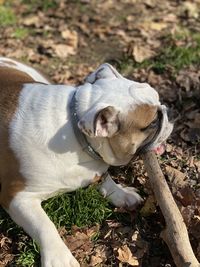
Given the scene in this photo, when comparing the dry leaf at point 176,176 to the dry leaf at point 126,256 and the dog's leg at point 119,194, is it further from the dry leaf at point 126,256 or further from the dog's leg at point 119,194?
the dry leaf at point 126,256

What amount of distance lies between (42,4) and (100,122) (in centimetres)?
433

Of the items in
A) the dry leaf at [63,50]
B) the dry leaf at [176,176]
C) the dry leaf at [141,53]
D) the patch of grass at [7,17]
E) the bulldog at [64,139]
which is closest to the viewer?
the bulldog at [64,139]

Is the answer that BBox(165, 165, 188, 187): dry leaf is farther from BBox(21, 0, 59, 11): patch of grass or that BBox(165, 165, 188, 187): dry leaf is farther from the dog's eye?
BBox(21, 0, 59, 11): patch of grass

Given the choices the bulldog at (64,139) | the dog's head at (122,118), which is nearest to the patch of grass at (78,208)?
the bulldog at (64,139)

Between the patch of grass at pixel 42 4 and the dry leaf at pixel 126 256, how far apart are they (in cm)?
451

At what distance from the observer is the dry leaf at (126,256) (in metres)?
3.88

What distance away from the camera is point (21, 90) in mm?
4316

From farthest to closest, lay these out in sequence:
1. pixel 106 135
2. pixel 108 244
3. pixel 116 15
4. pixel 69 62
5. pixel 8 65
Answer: pixel 116 15 < pixel 69 62 < pixel 8 65 < pixel 108 244 < pixel 106 135

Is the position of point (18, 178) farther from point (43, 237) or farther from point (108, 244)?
point (108, 244)

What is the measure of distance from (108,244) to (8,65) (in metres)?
1.85

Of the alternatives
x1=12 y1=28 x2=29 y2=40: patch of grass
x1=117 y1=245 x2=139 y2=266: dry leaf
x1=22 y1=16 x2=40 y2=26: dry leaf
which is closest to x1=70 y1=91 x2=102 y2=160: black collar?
x1=117 y1=245 x2=139 y2=266: dry leaf

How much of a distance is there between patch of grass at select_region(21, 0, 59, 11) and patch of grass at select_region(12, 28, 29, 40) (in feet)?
2.34

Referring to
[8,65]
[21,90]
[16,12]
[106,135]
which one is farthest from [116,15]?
[106,135]

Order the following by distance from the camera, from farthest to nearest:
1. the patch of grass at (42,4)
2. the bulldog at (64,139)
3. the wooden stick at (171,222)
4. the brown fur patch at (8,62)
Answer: the patch of grass at (42,4) < the brown fur patch at (8,62) < the bulldog at (64,139) < the wooden stick at (171,222)
